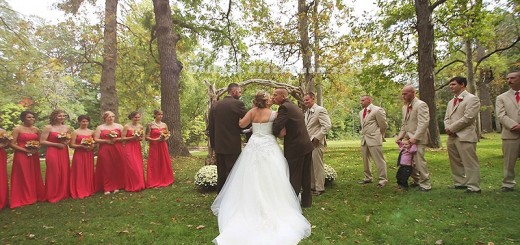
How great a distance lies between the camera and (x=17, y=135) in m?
6.88

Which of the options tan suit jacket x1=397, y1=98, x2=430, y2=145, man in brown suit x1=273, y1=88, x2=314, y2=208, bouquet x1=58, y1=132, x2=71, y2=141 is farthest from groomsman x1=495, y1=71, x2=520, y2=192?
bouquet x1=58, y1=132, x2=71, y2=141

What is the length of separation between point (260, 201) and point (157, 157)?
15.5 ft

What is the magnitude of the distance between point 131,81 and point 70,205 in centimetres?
1554

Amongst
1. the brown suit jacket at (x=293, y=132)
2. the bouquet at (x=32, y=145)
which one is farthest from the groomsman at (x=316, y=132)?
the bouquet at (x=32, y=145)

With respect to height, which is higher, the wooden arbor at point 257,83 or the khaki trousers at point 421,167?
the wooden arbor at point 257,83

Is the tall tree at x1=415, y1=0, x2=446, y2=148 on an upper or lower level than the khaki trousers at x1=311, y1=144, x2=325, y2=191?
upper

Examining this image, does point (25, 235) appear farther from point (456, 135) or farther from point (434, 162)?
point (434, 162)

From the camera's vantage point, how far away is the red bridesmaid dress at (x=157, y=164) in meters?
8.59

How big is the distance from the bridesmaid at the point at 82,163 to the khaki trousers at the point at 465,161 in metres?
8.58

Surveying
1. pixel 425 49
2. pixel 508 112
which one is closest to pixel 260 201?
pixel 508 112

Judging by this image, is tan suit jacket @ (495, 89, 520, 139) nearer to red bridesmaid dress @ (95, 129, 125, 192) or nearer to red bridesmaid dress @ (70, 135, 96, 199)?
red bridesmaid dress @ (95, 129, 125, 192)

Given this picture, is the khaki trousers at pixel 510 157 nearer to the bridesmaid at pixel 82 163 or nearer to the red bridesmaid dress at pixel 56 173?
the bridesmaid at pixel 82 163

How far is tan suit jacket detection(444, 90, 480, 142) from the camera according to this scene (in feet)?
20.3

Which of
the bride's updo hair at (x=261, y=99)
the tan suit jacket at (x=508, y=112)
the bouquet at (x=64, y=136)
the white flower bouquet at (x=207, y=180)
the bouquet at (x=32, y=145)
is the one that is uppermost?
the bride's updo hair at (x=261, y=99)
